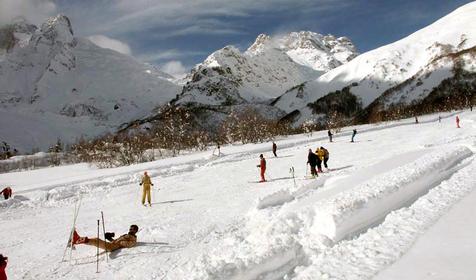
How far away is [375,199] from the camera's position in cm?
1584

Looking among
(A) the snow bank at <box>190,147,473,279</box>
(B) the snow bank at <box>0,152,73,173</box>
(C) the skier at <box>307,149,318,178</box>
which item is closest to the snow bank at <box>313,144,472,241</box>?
(A) the snow bank at <box>190,147,473,279</box>

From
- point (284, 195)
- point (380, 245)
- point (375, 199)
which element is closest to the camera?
point (380, 245)

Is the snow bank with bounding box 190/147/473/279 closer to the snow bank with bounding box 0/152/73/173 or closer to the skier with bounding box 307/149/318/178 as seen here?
the skier with bounding box 307/149/318/178

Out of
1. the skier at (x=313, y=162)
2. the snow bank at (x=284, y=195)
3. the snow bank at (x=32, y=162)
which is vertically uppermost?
the skier at (x=313, y=162)

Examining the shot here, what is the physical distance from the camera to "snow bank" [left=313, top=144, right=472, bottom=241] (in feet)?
45.2

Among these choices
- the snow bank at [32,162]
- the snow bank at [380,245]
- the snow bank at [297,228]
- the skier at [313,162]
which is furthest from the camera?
the snow bank at [32,162]

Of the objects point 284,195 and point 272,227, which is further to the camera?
point 284,195

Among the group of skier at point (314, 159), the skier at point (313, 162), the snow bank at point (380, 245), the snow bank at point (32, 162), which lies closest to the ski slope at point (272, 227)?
the snow bank at point (380, 245)

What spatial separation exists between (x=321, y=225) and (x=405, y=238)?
232 cm

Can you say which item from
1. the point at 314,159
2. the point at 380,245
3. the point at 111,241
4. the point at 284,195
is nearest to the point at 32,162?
the point at 314,159

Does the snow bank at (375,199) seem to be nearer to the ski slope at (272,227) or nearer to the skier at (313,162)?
the ski slope at (272,227)

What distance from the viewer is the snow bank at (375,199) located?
1379 centimetres

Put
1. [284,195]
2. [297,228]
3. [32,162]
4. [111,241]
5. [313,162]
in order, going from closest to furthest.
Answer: [297,228]
[111,241]
[284,195]
[313,162]
[32,162]

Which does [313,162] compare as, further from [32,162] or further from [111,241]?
[32,162]
